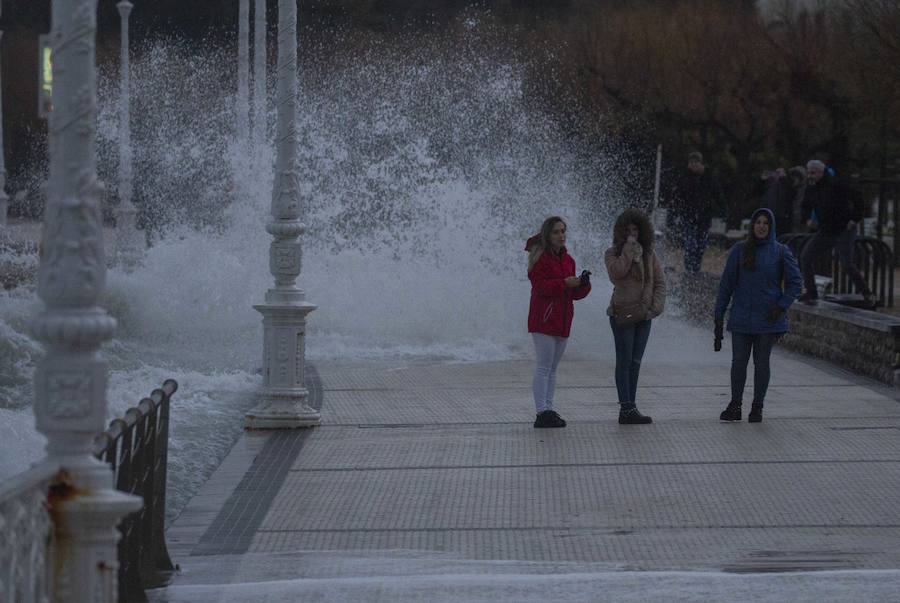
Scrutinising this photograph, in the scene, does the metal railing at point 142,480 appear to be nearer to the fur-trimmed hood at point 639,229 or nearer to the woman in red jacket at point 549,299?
the woman in red jacket at point 549,299

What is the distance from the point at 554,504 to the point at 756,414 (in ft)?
10.8

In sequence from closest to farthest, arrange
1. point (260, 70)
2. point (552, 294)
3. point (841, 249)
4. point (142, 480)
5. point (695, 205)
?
1. point (142, 480)
2. point (552, 294)
3. point (841, 249)
4. point (695, 205)
5. point (260, 70)

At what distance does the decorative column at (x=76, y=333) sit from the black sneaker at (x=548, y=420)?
23.2 ft

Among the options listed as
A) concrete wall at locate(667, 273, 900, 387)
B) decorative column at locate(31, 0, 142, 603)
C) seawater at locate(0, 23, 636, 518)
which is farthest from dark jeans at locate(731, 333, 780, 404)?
decorative column at locate(31, 0, 142, 603)

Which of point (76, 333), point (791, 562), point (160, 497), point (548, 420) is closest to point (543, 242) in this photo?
point (548, 420)

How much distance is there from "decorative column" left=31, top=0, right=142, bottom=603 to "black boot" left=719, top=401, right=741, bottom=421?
7653 millimetres

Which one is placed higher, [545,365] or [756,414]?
[545,365]

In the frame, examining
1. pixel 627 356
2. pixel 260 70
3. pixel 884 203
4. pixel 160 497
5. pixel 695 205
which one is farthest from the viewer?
pixel 260 70

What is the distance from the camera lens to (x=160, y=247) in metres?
22.0

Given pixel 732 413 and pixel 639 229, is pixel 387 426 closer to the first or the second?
pixel 639 229

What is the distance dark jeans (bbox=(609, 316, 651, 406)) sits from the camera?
1149 centimetres

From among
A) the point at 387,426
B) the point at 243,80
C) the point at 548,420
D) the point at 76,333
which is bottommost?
the point at 387,426

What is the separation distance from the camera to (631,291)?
11.4m

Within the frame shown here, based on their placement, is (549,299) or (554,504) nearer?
(554,504)
